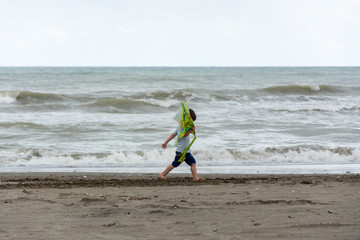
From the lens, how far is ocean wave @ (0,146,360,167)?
10.0 m

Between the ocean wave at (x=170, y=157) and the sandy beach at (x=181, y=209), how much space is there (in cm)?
266

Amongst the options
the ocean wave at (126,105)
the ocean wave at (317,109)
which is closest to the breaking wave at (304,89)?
the ocean wave at (317,109)

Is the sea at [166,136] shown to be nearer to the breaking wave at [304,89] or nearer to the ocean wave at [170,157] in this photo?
the ocean wave at [170,157]

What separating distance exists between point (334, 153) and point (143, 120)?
7.57m

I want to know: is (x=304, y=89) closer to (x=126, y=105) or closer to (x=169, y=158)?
(x=126, y=105)

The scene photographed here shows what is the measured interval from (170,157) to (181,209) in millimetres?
5409

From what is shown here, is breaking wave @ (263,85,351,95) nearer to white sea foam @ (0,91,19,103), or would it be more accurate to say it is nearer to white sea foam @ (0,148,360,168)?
white sea foam @ (0,91,19,103)

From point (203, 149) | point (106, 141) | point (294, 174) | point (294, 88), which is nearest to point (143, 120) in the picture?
point (106, 141)

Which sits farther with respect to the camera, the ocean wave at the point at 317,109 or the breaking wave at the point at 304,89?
the breaking wave at the point at 304,89

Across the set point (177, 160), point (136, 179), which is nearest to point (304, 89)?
point (177, 160)

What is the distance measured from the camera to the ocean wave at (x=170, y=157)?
10.0 metres

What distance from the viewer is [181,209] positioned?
5.11 metres

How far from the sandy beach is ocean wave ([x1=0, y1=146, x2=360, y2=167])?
8.72ft

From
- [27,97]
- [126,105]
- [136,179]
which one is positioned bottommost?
[136,179]
